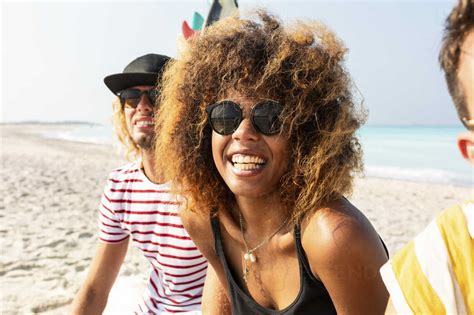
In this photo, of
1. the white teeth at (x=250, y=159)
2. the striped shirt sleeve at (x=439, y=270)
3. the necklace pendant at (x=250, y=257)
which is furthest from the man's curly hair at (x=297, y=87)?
the striped shirt sleeve at (x=439, y=270)

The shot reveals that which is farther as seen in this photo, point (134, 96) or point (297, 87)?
point (134, 96)

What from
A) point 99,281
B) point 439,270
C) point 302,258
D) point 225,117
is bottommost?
point 99,281

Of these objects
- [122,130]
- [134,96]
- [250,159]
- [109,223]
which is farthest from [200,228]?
[122,130]

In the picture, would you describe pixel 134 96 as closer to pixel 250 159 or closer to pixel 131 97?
pixel 131 97

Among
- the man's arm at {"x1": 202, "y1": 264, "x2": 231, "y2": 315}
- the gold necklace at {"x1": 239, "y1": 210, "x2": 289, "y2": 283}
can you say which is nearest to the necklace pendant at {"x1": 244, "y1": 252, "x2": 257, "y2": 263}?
the gold necklace at {"x1": 239, "y1": 210, "x2": 289, "y2": 283}

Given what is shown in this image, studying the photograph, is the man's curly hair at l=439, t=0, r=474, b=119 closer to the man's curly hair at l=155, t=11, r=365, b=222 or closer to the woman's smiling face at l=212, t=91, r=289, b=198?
the man's curly hair at l=155, t=11, r=365, b=222

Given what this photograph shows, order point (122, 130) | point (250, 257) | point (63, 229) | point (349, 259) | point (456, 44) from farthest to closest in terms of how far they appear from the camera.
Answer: point (63, 229), point (122, 130), point (250, 257), point (349, 259), point (456, 44)

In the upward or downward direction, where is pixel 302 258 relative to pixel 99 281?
upward

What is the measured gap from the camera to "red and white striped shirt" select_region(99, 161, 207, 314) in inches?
109

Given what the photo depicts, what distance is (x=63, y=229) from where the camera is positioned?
6543 mm

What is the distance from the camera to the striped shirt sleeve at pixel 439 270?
1244 millimetres

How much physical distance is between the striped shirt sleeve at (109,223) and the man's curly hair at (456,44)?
2128 millimetres

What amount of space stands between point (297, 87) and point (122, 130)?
178 centimetres

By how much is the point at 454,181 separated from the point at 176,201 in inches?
634
